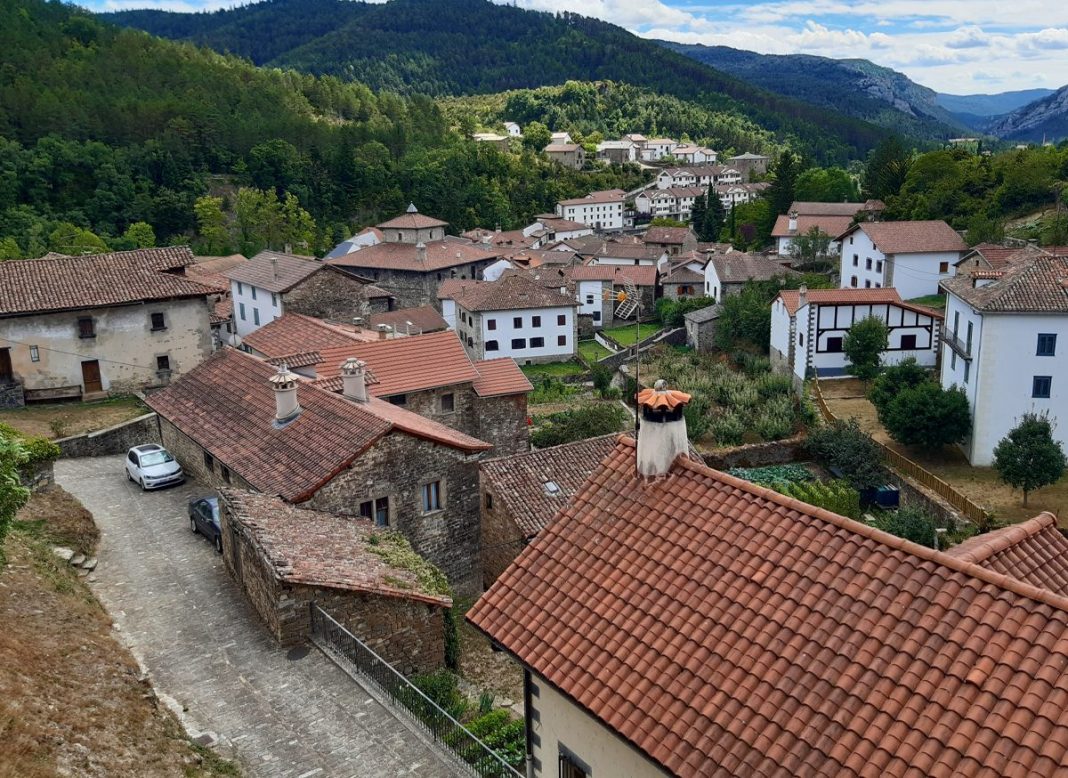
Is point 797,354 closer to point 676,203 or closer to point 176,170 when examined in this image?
point 176,170

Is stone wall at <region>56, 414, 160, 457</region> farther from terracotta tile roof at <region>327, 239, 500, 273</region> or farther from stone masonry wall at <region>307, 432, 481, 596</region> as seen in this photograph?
terracotta tile roof at <region>327, 239, 500, 273</region>

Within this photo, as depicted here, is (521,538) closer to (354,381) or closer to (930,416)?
(354,381)

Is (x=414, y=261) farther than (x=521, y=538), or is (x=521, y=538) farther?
(x=414, y=261)

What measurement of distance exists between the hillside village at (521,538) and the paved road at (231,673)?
0.07 meters

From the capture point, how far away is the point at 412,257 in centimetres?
7725

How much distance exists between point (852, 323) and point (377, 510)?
33407mm

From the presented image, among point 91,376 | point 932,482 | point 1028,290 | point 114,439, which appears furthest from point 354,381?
point 1028,290

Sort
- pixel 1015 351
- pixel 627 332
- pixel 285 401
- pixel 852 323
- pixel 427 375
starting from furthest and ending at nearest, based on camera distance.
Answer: pixel 627 332 < pixel 852 323 < pixel 1015 351 < pixel 427 375 < pixel 285 401

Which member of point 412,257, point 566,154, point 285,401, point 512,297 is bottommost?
point 512,297

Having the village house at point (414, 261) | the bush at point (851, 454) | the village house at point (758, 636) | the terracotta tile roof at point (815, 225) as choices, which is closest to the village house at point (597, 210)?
the terracotta tile roof at point (815, 225)

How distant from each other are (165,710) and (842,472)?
3000cm

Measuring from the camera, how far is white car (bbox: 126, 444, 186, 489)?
23156mm

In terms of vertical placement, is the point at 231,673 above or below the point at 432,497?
below

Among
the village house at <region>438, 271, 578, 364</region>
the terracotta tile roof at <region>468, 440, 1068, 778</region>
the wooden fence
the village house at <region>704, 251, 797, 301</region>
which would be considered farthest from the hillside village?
the village house at <region>704, 251, 797, 301</region>
